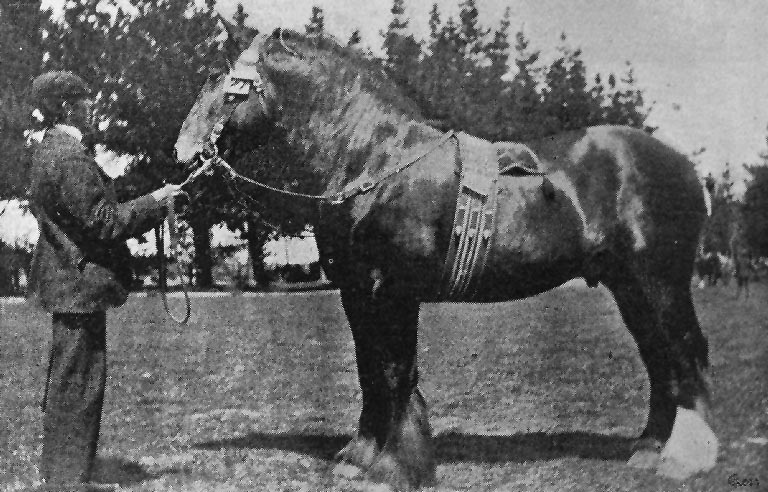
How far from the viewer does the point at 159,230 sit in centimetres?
530

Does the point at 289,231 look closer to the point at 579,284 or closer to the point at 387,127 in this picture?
the point at 387,127

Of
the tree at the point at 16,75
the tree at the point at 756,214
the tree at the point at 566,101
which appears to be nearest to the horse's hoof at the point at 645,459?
the tree at the point at 566,101

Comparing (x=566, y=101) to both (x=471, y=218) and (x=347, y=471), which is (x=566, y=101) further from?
(x=347, y=471)

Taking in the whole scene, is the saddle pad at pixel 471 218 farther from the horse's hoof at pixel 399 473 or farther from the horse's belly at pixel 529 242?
the horse's hoof at pixel 399 473

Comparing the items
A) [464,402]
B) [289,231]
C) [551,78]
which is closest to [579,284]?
[551,78]

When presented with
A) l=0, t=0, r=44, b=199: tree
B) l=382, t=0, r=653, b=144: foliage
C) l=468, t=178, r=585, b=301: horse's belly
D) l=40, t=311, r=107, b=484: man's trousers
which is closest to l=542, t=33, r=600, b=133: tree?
l=382, t=0, r=653, b=144: foliage

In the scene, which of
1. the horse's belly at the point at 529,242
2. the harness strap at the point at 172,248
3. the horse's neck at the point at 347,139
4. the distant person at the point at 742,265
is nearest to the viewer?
the harness strap at the point at 172,248

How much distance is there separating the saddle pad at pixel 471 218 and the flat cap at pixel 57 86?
97.4 inches

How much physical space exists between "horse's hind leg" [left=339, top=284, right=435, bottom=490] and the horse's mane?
1304mm

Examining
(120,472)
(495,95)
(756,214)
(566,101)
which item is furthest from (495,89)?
(120,472)

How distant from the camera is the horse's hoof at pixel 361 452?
18.3ft

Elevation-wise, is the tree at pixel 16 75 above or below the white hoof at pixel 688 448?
above

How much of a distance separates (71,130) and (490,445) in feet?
12.7
